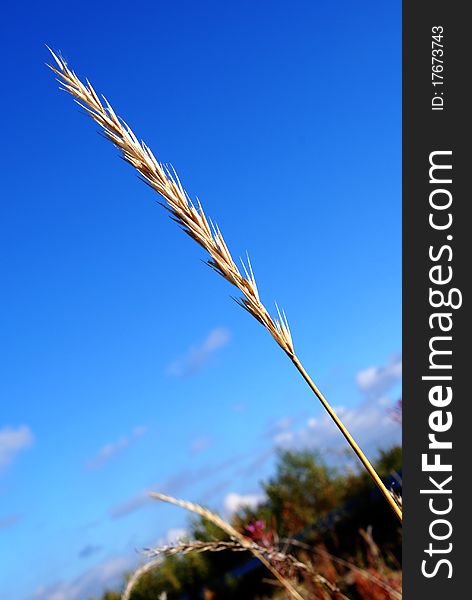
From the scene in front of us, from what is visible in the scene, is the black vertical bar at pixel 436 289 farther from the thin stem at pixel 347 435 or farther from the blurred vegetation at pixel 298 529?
the blurred vegetation at pixel 298 529

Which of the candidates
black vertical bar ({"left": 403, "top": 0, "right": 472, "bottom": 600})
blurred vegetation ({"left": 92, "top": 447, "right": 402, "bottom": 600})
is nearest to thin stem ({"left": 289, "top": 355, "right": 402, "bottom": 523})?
black vertical bar ({"left": 403, "top": 0, "right": 472, "bottom": 600})

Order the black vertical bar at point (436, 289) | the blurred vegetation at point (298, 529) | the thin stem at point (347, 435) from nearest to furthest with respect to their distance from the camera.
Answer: the thin stem at point (347, 435), the black vertical bar at point (436, 289), the blurred vegetation at point (298, 529)

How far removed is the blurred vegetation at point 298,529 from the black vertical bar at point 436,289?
6682mm

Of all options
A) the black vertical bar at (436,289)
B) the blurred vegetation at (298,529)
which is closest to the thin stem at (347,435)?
the black vertical bar at (436,289)

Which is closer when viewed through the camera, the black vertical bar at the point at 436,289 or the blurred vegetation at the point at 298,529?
the black vertical bar at the point at 436,289

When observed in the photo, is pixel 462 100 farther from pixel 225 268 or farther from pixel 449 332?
pixel 225 268

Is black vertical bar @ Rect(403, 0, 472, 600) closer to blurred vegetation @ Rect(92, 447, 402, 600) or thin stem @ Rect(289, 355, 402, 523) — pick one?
thin stem @ Rect(289, 355, 402, 523)

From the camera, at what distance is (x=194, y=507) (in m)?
1.78

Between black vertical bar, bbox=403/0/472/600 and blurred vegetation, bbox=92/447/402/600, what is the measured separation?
263 inches

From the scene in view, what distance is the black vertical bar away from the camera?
1.81 meters

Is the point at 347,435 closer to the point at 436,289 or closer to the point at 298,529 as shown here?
the point at 436,289

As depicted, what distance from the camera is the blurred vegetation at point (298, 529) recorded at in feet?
31.6

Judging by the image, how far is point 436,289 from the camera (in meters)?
2.04

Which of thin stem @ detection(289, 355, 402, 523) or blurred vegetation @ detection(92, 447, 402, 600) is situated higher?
blurred vegetation @ detection(92, 447, 402, 600)
